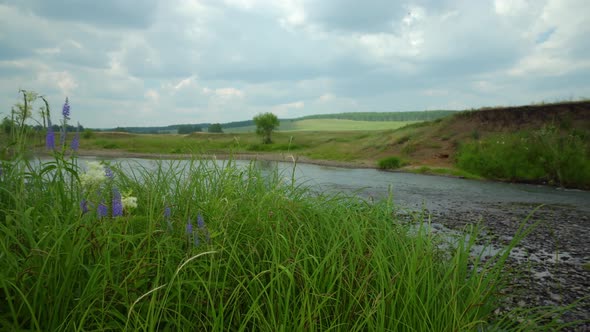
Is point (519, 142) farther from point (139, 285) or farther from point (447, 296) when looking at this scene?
point (139, 285)

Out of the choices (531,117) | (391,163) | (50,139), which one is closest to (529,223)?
(50,139)

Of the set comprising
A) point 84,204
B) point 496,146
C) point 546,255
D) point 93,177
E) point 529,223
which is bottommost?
point 529,223

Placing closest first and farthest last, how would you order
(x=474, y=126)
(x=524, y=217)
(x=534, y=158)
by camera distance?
(x=524, y=217), (x=534, y=158), (x=474, y=126)

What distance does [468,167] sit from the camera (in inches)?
879

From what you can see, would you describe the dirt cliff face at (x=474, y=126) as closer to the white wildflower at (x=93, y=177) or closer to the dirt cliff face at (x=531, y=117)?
the dirt cliff face at (x=531, y=117)

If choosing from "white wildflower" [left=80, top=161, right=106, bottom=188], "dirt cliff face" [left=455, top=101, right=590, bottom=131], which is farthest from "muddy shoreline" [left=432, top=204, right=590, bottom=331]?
"dirt cliff face" [left=455, top=101, right=590, bottom=131]

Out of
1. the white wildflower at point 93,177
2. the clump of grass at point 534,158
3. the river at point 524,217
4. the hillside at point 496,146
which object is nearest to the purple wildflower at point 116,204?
the white wildflower at point 93,177

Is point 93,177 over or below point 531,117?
below

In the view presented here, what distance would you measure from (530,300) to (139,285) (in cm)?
472

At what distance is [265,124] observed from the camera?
180 ft

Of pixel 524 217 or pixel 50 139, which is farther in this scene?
pixel 524 217

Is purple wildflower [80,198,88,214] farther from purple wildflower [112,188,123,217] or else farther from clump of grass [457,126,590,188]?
clump of grass [457,126,590,188]

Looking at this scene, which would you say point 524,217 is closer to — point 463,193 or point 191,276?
point 463,193

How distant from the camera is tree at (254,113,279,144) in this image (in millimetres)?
54500
